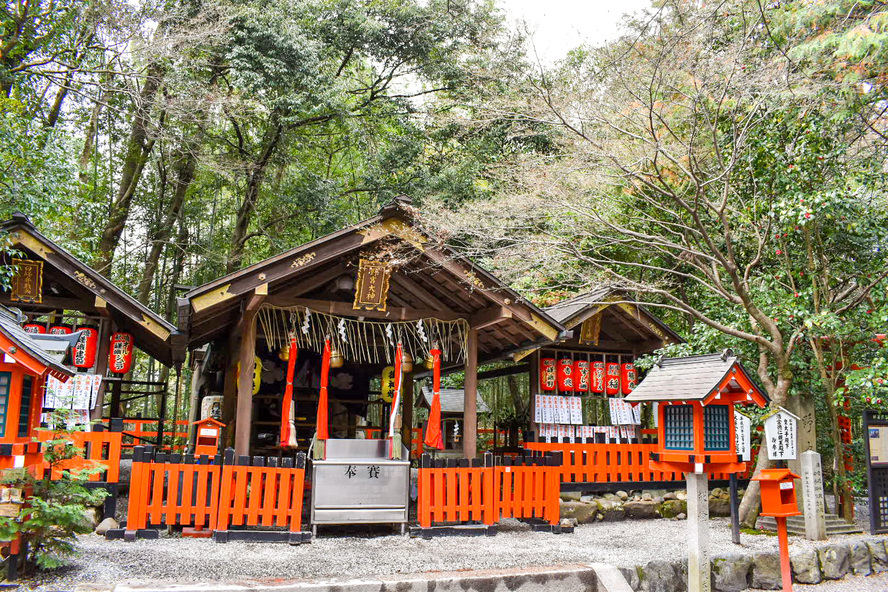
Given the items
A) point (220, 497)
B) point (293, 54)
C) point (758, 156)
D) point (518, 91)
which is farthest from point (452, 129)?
point (220, 497)

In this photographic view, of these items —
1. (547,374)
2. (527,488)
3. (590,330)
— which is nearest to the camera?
(527,488)

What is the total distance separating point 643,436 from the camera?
13.2 meters

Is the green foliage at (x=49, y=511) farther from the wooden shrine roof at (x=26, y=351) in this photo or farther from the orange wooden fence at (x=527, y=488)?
the orange wooden fence at (x=527, y=488)

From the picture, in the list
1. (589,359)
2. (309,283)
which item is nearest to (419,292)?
(309,283)

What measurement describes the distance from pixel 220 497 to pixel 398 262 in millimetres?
3953

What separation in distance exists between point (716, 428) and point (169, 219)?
57.0ft

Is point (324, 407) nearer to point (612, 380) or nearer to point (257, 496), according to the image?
point (257, 496)

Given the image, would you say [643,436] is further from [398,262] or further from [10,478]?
[10,478]

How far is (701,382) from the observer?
6.82 meters

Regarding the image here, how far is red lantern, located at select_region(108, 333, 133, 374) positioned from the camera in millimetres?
10320

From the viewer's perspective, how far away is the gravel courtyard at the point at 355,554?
6.34 metres

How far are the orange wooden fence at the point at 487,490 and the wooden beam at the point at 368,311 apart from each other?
2.35 metres

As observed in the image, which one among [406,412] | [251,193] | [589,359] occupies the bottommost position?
[406,412]

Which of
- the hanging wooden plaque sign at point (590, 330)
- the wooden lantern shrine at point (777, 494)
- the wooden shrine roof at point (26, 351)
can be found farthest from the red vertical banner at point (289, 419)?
the hanging wooden plaque sign at point (590, 330)
